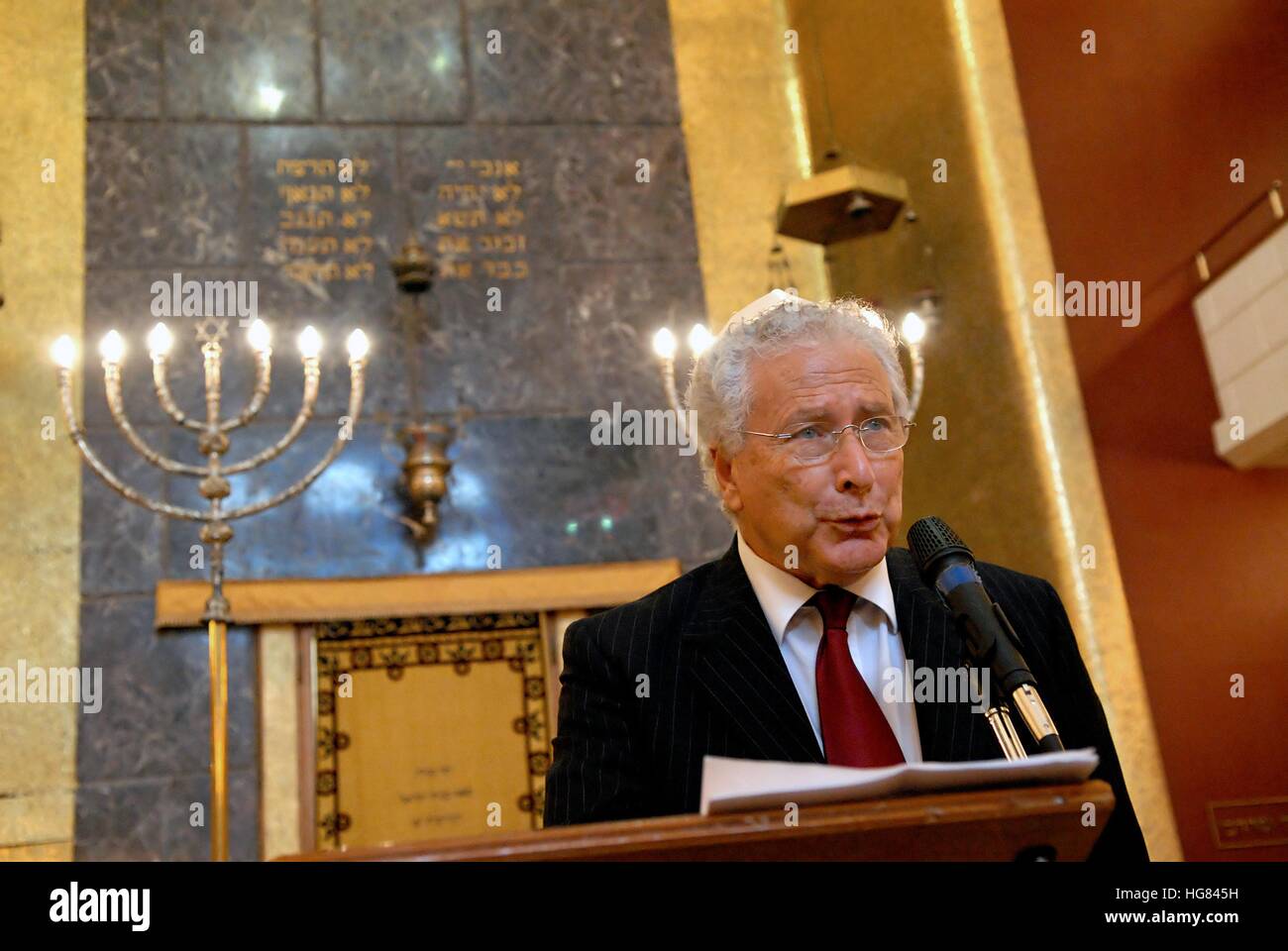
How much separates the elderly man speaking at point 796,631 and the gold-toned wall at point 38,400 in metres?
3.37

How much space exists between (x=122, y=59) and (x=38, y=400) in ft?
5.07

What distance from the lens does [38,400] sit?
5.14m

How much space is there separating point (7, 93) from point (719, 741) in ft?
16.0

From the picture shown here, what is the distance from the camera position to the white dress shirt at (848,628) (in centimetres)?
205

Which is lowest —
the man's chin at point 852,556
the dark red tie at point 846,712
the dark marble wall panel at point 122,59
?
the dark red tie at point 846,712

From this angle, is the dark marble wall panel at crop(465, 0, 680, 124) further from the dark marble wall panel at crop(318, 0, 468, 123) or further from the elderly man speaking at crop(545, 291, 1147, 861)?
the elderly man speaking at crop(545, 291, 1147, 861)

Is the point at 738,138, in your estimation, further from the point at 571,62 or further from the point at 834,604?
the point at 834,604

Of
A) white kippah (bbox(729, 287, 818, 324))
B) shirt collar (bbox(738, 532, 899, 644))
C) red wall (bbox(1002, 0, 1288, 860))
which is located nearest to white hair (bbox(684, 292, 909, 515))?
white kippah (bbox(729, 287, 818, 324))

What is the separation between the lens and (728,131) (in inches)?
245

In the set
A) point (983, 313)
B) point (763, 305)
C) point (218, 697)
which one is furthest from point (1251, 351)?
point (218, 697)

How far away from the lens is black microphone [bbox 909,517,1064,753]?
4.94 feet

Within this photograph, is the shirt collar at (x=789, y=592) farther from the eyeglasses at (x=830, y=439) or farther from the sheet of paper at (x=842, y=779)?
the sheet of paper at (x=842, y=779)

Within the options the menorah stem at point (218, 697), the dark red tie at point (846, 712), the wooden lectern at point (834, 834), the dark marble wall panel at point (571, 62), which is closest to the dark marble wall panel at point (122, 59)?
the dark marble wall panel at point (571, 62)
